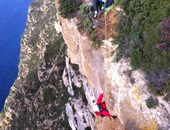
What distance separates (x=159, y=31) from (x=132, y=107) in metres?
3.49

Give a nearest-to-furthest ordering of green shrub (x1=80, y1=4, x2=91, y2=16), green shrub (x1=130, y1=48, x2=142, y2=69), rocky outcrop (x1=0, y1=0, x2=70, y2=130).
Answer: green shrub (x1=130, y1=48, x2=142, y2=69) < green shrub (x1=80, y1=4, x2=91, y2=16) < rocky outcrop (x1=0, y1=0, x2=70, y2=130)

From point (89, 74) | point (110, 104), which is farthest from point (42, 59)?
point (110, 104)

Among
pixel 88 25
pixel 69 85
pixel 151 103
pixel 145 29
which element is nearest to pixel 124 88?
pixel 151 103

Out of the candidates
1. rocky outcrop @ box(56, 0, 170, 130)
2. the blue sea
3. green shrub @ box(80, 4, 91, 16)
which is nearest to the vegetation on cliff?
rocky outcrop @ box(56, 0, 170, 130)

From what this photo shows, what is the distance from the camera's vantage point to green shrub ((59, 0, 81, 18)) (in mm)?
17078

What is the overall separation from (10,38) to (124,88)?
94579 millimetres

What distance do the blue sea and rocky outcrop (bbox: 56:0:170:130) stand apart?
72.2 m

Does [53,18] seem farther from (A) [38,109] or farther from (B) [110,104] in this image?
Result: (B) [110,104]

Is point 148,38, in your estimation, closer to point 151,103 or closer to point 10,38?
point 151,103

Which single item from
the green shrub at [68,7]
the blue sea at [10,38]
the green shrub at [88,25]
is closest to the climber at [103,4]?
the green shrub at [88,25]

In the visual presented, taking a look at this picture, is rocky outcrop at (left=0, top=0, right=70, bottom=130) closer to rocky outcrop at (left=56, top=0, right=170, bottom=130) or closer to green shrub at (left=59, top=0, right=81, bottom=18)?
green shrub at (left=59, top=0, right=81, bottom=18)

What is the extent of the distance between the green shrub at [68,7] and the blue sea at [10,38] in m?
70.2

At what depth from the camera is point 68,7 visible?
57.0 ft

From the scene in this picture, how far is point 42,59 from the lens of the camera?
186ft
